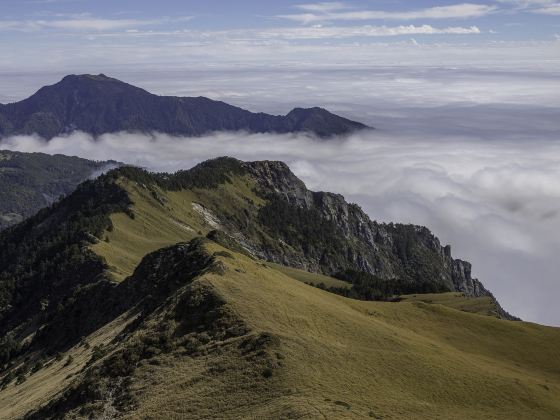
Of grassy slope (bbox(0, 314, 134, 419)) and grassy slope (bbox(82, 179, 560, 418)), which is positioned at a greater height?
grassy slope (bbox(82, 179, 560, 418))

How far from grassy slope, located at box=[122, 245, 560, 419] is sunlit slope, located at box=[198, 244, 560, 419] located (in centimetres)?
12

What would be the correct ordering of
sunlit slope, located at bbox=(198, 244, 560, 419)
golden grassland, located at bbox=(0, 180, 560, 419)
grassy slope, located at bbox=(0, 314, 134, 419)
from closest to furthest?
golden grassland, located at bbox=(0, 180, 560, 419)
sunlit slope, located at bbox=(198, 244, 560, 419)
grassy slope, located at bbox=(0, 314, 134, 419)

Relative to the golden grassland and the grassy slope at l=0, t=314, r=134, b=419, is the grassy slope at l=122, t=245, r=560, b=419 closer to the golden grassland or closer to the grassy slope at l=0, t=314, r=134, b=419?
the golden grassland

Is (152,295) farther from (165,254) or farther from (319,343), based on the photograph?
(319,343)

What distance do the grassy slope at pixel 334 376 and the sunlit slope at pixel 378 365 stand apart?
117 millimetres

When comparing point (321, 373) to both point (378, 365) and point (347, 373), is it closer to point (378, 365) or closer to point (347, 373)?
point (347, 373)

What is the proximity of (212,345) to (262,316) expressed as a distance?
6.94 m

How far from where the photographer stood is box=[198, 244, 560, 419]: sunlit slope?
4878cm

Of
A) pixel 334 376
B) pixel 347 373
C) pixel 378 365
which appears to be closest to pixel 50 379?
pixel 334 376

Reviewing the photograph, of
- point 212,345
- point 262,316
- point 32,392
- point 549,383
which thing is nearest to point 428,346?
point 549,383

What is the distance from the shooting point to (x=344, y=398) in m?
47.5

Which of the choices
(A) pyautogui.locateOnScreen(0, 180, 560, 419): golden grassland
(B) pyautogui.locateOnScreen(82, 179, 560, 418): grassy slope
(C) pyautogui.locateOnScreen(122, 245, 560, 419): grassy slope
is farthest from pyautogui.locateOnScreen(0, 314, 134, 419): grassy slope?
(C) pyautogui.locateOnScreen(122, 245, 560, 419): grassy slope

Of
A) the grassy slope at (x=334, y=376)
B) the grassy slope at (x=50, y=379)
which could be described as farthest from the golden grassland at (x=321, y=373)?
the grassy slope at (x=50, y=379)

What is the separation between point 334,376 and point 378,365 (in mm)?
6782
